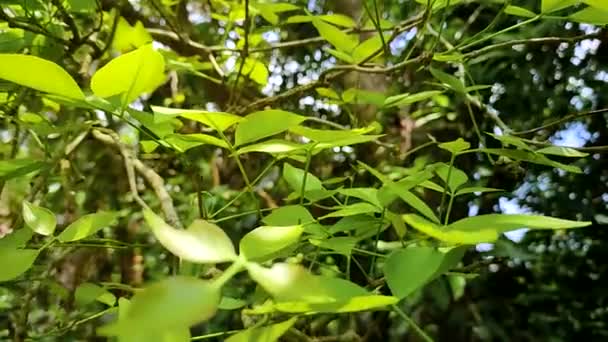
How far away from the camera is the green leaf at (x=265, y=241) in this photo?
26 cm

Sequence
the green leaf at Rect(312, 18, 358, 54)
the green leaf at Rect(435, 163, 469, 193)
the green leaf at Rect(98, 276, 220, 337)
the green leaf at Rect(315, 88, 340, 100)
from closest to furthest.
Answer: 1. the green leaf at Rect(98, 276, 220, 337)
2. the green leaf at Rect(435, 163, 469, 193)
3. the green leaf at Rect(312, 18, 358, 54)
4. the green leaf at Rect(315, 88, 340, 100)

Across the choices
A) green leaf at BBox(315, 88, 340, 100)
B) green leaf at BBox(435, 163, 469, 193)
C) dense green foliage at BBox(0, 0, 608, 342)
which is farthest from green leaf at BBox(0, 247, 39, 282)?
green leaf at BBox(315, 88, 340, 100)

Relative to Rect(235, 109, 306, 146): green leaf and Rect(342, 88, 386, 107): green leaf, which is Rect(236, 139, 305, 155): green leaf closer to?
Rect(235, 109, 306, 146): green leaf

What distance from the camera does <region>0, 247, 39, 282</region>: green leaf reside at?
1.12ft

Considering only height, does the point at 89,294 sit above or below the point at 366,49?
below

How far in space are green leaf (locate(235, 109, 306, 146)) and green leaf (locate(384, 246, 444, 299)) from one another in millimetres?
79

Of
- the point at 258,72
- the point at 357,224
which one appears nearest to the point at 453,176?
the point at 357,224

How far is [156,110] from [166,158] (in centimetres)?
54

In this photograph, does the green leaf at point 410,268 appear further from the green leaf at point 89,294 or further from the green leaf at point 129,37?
the green leaf at point 129,37

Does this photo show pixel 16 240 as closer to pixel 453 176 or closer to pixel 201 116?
pixel 201 116

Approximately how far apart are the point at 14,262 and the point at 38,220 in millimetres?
63

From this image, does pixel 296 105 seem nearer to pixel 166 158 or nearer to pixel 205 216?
pixel 166 158

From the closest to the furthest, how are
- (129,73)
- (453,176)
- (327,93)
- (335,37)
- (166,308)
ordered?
(166,308) < (129,73) < (453,176) < (335,37) < (327,93)

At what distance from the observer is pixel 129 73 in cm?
33
